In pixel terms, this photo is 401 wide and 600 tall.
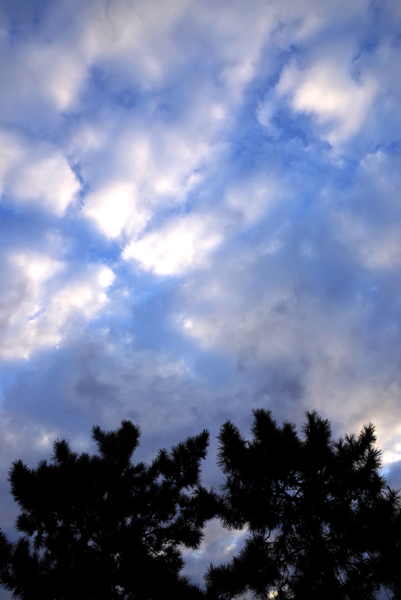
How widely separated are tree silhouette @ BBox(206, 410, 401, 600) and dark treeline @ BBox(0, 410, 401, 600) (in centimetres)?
2

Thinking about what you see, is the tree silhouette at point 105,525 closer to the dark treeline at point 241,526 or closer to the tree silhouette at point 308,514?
the dark treeline at point 241,526

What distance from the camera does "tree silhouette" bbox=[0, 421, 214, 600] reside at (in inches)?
219

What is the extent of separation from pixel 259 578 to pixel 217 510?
123 cm

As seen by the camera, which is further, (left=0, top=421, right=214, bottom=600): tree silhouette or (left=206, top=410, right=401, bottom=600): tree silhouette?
(left=0, top=421, right=214, bottom=600): tree silhouette

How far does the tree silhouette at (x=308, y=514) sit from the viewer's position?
15.4ft

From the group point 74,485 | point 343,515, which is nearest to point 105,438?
point 74,485

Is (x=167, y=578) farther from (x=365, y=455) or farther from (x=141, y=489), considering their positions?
(x=365, y=455)

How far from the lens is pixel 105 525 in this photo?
684cm

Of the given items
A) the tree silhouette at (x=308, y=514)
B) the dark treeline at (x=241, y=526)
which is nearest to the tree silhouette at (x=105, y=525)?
the dark treeline at (x=241, y=526)

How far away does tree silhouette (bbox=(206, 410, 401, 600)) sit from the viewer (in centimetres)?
471

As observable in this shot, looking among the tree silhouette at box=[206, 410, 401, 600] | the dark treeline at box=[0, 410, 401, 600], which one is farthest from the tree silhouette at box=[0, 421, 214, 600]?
the tree silhouette at box=[206, 410, 401, 600]

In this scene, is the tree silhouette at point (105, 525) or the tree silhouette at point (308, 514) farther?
the tree silhouette at point (105, 525)

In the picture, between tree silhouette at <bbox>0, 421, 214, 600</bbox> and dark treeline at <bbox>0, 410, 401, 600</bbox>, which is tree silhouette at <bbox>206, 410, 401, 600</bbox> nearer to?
dark treeline at <bbox>0, 410, 401, 600</bbox>

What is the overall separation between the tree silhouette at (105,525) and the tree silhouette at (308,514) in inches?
36.9
